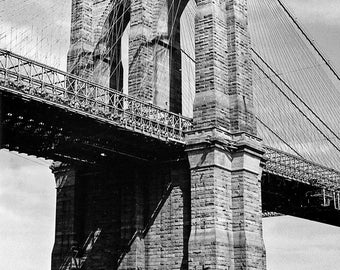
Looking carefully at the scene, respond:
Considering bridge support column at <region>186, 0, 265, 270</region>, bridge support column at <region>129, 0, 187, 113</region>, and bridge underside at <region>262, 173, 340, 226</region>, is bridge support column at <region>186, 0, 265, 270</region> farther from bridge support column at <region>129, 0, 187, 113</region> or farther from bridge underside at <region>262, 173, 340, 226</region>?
bridge underside at <region>262, 173, 340, 226</region>

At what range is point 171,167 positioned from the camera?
1762 inches

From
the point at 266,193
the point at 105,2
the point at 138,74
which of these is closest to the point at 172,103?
the point at 138,74

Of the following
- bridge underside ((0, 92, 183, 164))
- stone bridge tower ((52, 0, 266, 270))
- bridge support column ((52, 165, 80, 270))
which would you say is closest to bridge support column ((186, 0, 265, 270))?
stone bridge tower ((52, 0, 266, 270))

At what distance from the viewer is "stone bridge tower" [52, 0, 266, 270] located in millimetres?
41781

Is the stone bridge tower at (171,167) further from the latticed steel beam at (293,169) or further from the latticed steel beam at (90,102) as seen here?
the latticed steel beam at (293,169)

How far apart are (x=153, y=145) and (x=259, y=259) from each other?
895 centimetres

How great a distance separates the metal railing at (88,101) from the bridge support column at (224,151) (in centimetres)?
165

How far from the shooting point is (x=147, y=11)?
4959 centimetres

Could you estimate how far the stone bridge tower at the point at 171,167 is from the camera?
4178cm

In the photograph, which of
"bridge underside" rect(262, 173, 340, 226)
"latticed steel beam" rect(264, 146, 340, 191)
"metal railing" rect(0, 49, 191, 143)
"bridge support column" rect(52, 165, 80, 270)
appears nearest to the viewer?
"metal railing" rect(0, 49, 191, 143)

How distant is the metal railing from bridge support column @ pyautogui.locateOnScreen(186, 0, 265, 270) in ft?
5.43

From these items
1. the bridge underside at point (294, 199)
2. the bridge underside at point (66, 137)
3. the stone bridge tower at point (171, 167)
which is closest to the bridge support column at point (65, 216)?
the stone bridge tower at point (171, 167)

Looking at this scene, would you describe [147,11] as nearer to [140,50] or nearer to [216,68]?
[140,50]

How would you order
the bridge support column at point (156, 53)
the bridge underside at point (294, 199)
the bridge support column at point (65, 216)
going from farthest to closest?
the bridge underside at point (294, 199), the bridge support column at point (65, 216), the bridge support column at point (156, 53)
